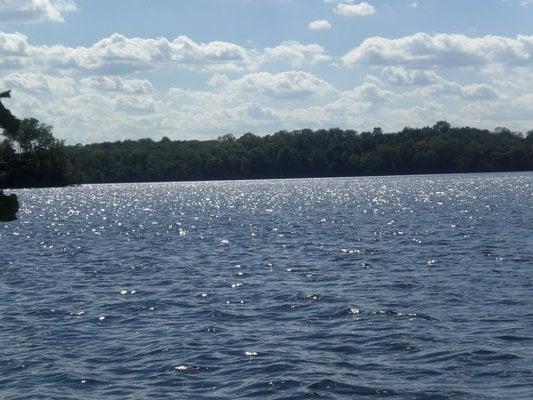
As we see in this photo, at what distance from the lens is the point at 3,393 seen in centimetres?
1546

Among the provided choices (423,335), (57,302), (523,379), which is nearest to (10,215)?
(523,379)

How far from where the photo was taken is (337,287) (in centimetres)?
2703

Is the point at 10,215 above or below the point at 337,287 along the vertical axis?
above

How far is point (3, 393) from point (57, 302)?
31.7ft

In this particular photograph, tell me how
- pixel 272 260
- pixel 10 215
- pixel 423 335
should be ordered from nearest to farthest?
pixel 10 215
pixel 423 335
pixel 272 260

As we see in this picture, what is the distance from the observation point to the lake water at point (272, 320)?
1574cm

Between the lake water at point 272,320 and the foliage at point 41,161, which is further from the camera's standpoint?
the foliage at point 41,161

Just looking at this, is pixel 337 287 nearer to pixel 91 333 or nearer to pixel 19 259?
pixel 91 333

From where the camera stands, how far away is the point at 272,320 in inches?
842

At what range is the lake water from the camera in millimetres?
15742

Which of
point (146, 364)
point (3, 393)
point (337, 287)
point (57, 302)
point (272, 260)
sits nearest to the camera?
point (3, 393)

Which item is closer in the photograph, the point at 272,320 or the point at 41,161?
the point at 272,320

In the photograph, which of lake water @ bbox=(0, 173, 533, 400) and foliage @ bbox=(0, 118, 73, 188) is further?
foliage @ bbox=(0, 118, 73, 188)

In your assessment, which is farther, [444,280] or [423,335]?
[444,280]
